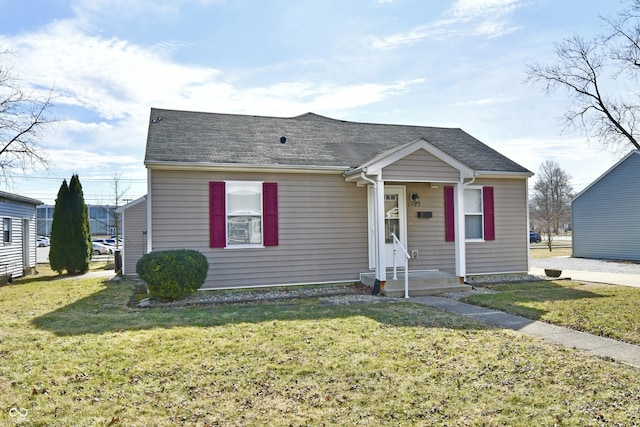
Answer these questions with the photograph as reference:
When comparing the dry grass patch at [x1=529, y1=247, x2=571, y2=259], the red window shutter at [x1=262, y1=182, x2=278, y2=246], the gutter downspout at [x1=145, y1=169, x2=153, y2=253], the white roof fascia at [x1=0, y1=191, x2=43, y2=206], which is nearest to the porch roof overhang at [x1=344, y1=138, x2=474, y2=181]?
the red window shutter at [x1=262, y1=182, x2=278, y2=246]

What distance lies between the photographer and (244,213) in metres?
10.3

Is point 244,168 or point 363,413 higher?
point 244,168

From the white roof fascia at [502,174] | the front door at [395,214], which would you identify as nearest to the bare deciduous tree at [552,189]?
the white roof fascia at [502,174]

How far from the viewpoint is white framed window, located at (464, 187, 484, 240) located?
1220 centimetres

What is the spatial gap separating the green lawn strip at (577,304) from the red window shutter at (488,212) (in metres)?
1.79

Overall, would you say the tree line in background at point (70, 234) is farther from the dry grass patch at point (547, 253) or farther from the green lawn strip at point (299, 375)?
the dry grass patch at point (547, 253)

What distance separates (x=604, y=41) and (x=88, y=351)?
1807 cm

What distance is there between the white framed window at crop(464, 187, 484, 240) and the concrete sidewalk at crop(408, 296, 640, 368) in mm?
4268

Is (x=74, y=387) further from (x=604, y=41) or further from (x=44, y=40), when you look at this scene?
(x=604, y=41)

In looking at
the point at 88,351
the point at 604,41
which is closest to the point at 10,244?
the point at 88,351

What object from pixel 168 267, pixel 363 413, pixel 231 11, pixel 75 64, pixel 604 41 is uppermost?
pixel 604 41

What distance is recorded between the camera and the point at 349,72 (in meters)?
13.4

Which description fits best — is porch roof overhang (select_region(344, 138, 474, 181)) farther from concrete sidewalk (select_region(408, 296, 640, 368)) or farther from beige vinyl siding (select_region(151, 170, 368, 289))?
concrete sidewalk (select_region(408, 296, 640, 368))

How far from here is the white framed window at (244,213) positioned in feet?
33.6
